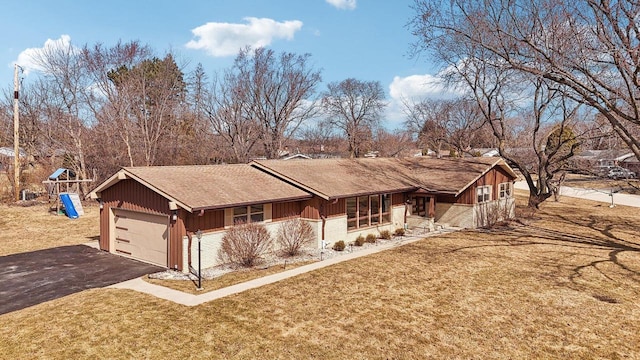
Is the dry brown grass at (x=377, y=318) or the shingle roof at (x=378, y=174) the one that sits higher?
the shingle roof at (x=378, y=174)

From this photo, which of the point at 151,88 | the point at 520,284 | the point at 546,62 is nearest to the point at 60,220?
the point at 151,88

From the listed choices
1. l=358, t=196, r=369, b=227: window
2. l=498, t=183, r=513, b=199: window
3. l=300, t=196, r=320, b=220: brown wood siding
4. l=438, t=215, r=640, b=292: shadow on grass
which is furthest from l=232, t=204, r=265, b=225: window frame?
l=498, t=183, r=513, b=199: window

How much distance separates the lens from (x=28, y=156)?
3638cm

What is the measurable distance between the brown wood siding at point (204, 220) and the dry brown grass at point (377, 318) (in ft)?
11.1

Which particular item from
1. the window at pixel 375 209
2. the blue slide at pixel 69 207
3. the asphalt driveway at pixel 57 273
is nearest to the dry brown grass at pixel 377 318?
the asphalt driveway at pixel 57 273

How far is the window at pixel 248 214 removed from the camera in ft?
53.0

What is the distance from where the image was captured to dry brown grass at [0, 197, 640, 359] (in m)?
8.69

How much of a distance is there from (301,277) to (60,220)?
1898 cm

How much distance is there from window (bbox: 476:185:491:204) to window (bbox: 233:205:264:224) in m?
14.7

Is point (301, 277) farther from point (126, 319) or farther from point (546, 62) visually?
point (546, 62)

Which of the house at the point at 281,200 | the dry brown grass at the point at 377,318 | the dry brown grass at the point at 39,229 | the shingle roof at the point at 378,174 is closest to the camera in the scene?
the dry brown grass at the point at 377,318

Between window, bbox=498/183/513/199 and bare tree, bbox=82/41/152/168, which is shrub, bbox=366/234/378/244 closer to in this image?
window, bbox=498/183/513/199

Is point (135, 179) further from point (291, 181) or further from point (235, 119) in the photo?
point (235, 119)

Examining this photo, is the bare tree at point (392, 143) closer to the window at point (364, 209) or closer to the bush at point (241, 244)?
the window at point (364, 209)
